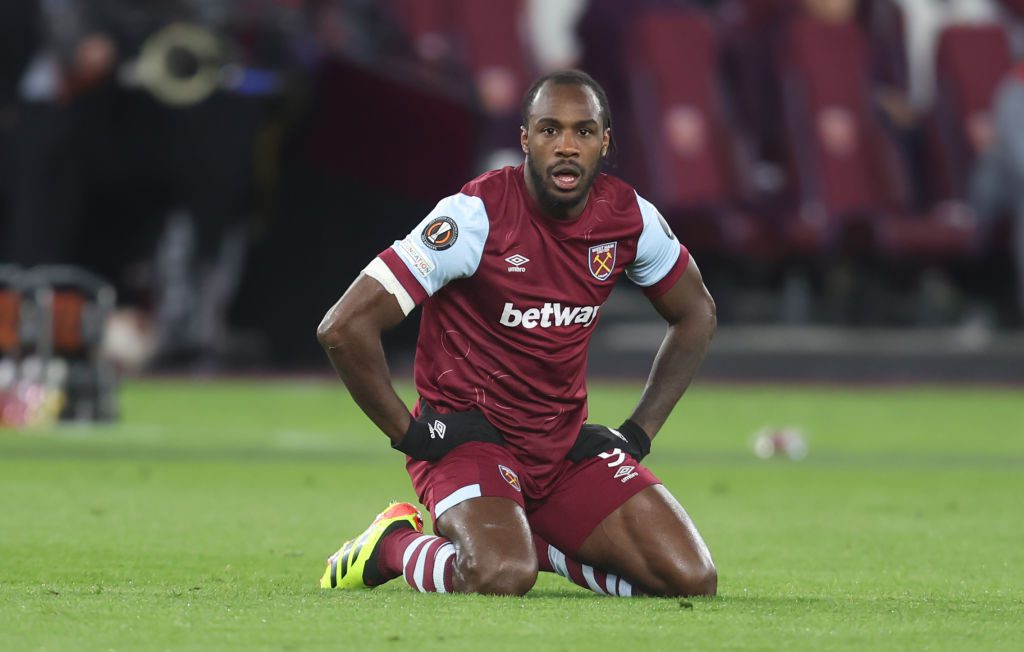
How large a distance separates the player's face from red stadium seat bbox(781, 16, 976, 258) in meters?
11.7

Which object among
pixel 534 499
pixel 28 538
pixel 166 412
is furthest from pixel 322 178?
pixel 534 499

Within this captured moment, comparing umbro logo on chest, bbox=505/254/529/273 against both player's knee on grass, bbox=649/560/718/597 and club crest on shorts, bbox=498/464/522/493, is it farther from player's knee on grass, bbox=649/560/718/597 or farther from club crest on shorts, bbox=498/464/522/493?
player's knee on grass, bbox=649/560/718/597

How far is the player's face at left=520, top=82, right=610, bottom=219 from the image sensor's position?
17.9 feet

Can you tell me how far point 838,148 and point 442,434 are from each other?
12413 mm

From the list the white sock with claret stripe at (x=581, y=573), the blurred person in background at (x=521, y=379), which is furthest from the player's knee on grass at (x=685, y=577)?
the white sock with claret stripe at (x=581, y=573)

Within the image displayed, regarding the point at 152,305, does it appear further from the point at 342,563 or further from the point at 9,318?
the point at 342,563

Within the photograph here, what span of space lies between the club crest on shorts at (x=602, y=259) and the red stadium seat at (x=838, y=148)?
37.8ft

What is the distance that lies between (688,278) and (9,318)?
694 cm

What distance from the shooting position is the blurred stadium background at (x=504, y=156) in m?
14.9

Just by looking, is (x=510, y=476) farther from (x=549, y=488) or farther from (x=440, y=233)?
(x=440, y=233)

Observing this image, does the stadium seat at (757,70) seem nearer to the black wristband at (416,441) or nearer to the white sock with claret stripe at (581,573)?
the white sock with claret stripe at (581,573)

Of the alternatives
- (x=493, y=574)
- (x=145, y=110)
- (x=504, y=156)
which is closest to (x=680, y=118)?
(x=504, y=156)

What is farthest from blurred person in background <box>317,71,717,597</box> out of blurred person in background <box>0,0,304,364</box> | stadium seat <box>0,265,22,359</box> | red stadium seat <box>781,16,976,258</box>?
red stadium seat <box>781,16,976,258</box>

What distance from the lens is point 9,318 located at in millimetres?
11992
